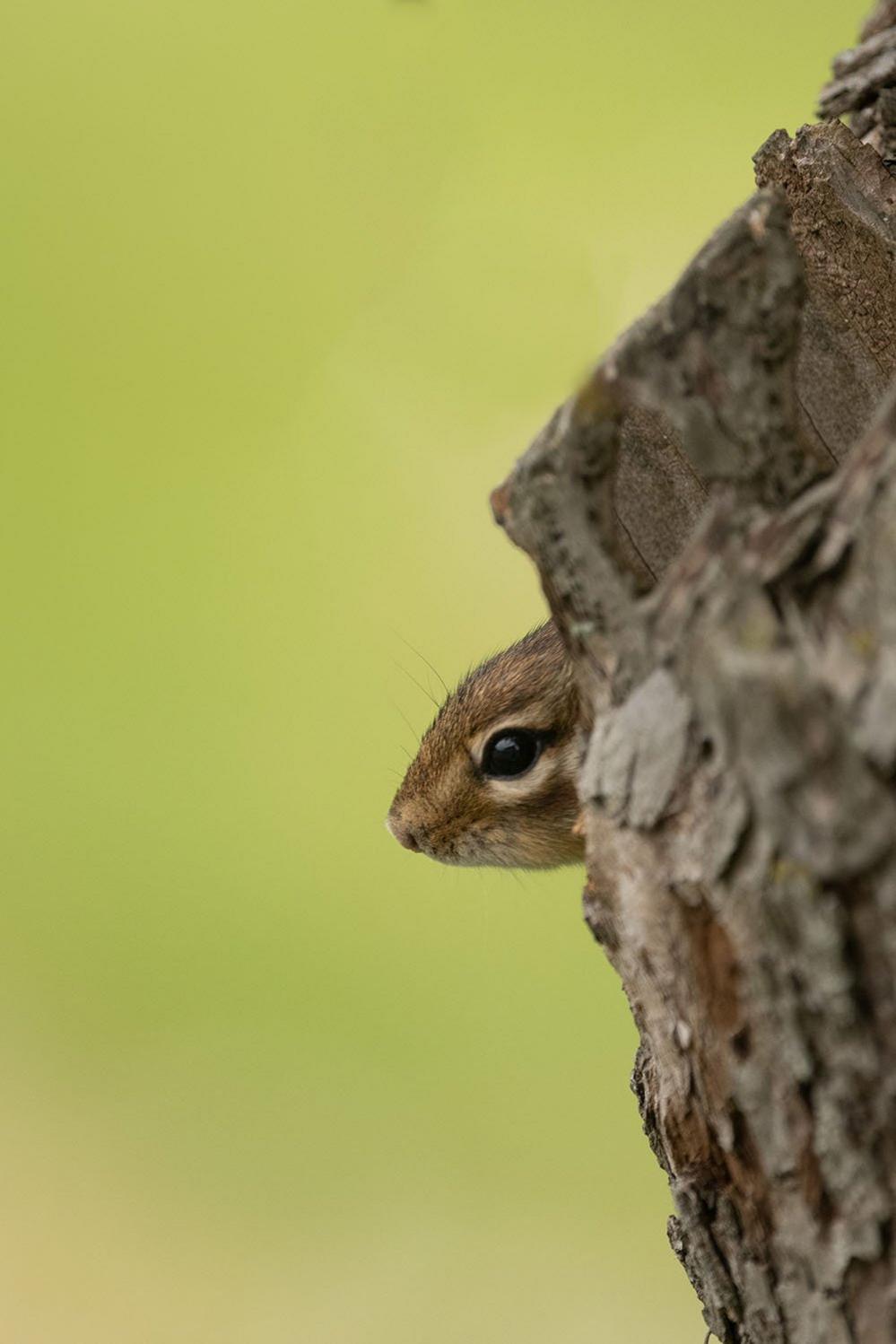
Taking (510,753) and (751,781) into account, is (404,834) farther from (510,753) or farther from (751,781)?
(751,781)

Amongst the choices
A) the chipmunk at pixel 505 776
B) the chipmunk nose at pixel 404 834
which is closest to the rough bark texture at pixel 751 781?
the chipmunk at pixel 505 776

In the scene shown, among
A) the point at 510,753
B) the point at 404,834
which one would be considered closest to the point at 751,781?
the point at 510,753

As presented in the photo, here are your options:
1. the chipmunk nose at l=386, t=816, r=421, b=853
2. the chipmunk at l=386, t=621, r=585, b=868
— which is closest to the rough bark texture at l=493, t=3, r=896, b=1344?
the chipmunk at l=386, t=621, r=585, b=868

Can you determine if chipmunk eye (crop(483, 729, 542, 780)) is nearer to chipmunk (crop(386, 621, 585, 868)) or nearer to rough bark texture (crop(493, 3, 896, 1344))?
chipmunk (crop(386, 621, 585, 868))

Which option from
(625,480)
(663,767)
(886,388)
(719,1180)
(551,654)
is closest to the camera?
(663,767)

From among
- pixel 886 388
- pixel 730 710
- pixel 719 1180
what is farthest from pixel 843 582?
pixel 886 388

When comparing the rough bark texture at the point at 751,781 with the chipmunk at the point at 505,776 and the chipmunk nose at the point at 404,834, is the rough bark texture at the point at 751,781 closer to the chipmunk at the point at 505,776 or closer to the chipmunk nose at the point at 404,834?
the chipmunk at the point at 505,776

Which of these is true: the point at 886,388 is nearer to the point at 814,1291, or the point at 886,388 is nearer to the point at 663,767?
the point at 663,767
